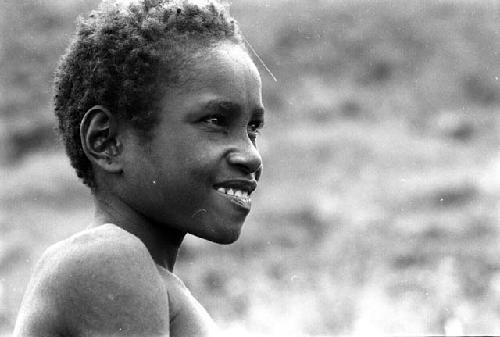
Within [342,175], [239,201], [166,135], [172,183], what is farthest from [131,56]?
[342,175]

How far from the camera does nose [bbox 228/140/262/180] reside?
78.2 inches

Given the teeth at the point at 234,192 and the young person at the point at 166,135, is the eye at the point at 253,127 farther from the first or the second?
the teeth at the point at 234,192

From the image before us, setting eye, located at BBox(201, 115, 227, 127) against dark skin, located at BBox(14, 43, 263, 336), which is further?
eye, located at BBox(201, 115, 227, 127)

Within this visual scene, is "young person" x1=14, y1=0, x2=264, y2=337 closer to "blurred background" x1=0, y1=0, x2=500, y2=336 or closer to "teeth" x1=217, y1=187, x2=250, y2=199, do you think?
"teeth" x1=217, y1=187, x2=250, y2=199

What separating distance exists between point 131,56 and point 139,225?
38 centimetres

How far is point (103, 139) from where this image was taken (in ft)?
6.70

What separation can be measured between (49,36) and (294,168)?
324 centimetres

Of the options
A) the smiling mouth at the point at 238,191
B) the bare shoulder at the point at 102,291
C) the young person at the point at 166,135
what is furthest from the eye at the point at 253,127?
the bare shoulder at the point at 102,291

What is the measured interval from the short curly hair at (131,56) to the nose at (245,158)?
0.64 feet

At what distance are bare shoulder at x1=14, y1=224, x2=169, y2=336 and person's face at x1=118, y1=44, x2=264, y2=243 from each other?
0.15 metres

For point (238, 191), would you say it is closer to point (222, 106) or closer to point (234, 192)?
point (234, 192)

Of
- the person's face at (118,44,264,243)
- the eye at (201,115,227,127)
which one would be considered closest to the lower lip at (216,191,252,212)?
the person's face at (118,44,264,243)

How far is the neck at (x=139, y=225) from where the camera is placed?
6.66 feet

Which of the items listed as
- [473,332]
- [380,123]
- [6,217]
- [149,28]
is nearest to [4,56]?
[6,217]
